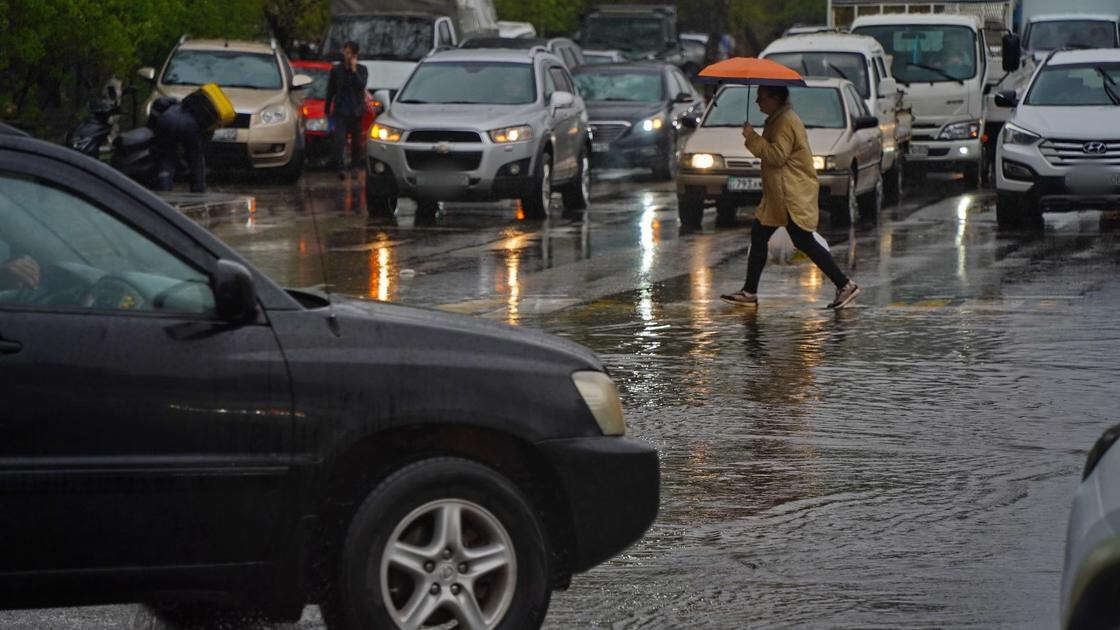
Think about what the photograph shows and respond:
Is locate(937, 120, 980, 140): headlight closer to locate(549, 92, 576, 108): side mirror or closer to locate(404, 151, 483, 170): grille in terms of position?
locate(549, 92, 576, 108): side mirror

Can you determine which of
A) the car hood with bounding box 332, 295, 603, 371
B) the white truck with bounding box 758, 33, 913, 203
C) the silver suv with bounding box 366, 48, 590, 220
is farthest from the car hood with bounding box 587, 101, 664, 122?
the car hood with bounding box 332, 295, 603, 371

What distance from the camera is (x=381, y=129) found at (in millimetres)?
21938

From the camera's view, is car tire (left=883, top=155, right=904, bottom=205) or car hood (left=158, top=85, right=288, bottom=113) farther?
car hood (left=158, top=85, right=288, bottom=113)

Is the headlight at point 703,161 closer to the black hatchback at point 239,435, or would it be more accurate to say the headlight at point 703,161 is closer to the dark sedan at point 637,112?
the dark sedan at point 637,112

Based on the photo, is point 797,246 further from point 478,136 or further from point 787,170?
point 478,136

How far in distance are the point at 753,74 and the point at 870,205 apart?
307 inches

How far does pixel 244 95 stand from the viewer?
2753cm

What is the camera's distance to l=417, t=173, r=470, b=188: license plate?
2158 centimetres

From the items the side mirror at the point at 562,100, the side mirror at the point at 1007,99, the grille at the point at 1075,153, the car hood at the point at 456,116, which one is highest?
the side mirror at the point at 1007,99

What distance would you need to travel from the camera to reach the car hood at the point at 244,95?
27078mm

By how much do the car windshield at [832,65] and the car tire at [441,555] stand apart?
62.9 ft

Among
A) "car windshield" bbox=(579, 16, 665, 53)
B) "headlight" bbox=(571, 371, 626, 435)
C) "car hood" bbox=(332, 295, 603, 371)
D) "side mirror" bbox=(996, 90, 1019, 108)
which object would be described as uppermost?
"car hood" bbox=(332, 295, 603, 371)

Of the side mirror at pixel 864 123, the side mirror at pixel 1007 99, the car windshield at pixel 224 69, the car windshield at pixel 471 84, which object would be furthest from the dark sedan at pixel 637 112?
the side mirror at pixel 1007 99

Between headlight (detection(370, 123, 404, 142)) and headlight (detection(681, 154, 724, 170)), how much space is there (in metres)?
3.08
